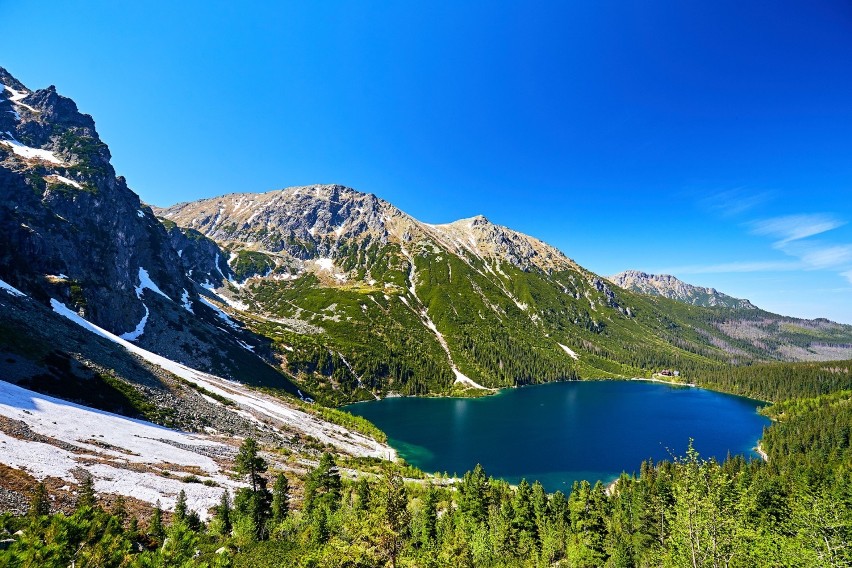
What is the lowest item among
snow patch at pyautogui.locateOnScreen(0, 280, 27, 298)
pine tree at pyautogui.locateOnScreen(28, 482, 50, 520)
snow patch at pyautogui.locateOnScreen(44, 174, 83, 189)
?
pine tree at pyautogui.locateOnScreen(28, 482, 50, 520)

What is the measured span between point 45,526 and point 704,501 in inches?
1404

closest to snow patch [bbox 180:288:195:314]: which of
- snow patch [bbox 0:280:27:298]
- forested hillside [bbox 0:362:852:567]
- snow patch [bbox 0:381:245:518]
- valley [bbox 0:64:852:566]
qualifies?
valley [bbox 0:64:852:566]

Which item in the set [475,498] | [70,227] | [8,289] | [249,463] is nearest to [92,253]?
[70,227]

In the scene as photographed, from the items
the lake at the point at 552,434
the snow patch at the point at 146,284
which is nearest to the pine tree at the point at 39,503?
the lake at the point at 552,434

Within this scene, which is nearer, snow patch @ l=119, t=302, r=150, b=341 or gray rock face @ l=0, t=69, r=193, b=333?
gray rock face @ l=0, t=69, r=193, b=333

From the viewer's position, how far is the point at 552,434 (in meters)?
137

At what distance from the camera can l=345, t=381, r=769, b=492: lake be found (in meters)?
107

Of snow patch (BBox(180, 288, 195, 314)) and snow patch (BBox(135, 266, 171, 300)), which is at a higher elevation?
snow patch (BBox(135, 266, 171, 300))

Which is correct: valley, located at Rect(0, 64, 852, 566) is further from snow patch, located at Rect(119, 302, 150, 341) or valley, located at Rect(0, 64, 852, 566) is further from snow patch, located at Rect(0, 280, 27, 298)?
snow patch, located at Rect(119, 302, 150, 341)

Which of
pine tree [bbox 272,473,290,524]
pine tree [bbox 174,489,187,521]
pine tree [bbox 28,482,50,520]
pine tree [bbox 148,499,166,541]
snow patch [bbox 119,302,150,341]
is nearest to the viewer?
pine tree [bbox 28,482,50,520]

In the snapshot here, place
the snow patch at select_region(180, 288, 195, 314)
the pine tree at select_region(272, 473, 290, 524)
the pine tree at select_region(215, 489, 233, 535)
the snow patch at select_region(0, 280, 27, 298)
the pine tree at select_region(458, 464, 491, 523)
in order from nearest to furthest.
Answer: the pine tree at select_region(215, 489, 233, 535), the pine tree at select_region(272, 473, 290, 524), the pine tree at select_region(458, 464, 491, 523), the snow patch at select_region(0, 280, 27, 298), the snow patch at select_region(180, 288, 195, 314)

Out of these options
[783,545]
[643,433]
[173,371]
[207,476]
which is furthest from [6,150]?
[643,433]

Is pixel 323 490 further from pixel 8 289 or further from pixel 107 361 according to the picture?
pixel 8 289

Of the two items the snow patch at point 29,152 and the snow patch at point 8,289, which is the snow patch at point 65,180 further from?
the snow patch at point 8,289
